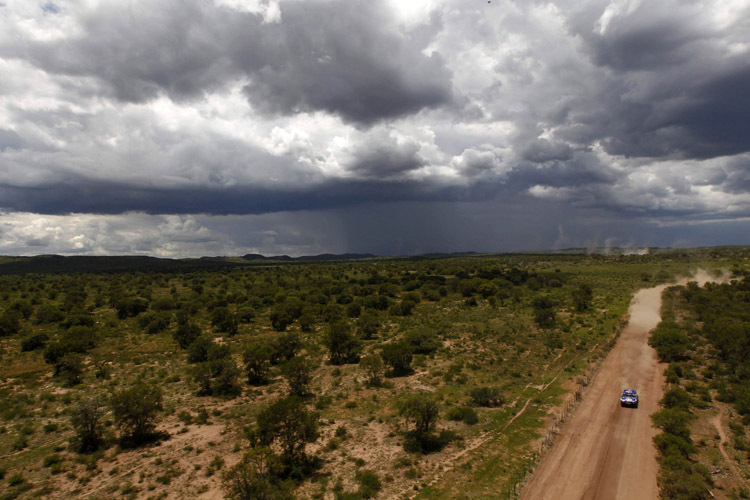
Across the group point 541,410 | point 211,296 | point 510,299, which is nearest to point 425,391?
point 541,410

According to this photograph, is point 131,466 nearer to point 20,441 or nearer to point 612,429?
point 20,441

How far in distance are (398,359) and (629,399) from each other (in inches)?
964

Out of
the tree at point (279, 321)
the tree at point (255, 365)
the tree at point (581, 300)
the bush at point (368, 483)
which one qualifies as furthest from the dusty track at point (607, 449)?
the tree at point (279, 321)

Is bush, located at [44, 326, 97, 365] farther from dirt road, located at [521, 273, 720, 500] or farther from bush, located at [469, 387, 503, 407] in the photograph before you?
dirt road, located at [521, 273, 720, 500]

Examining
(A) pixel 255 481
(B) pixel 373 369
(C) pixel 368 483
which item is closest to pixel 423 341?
(B) pixel 373 369

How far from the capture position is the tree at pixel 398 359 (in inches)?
1756

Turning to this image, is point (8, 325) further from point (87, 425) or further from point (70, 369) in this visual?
point (87, 425)

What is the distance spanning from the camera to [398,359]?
44438 mm

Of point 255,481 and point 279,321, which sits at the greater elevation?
point 279,321

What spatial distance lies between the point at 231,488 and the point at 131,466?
9.81m

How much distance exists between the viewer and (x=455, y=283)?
119m

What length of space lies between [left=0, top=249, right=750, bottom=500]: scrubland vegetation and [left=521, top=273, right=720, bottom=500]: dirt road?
5.69 feet

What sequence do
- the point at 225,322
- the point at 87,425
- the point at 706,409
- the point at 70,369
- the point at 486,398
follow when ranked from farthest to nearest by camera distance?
the point at 225,322 → the point at 70,369 → the point at 486,398 → the point at 706,409 → the point at 87,425

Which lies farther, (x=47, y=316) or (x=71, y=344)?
(x=47, y=316)
